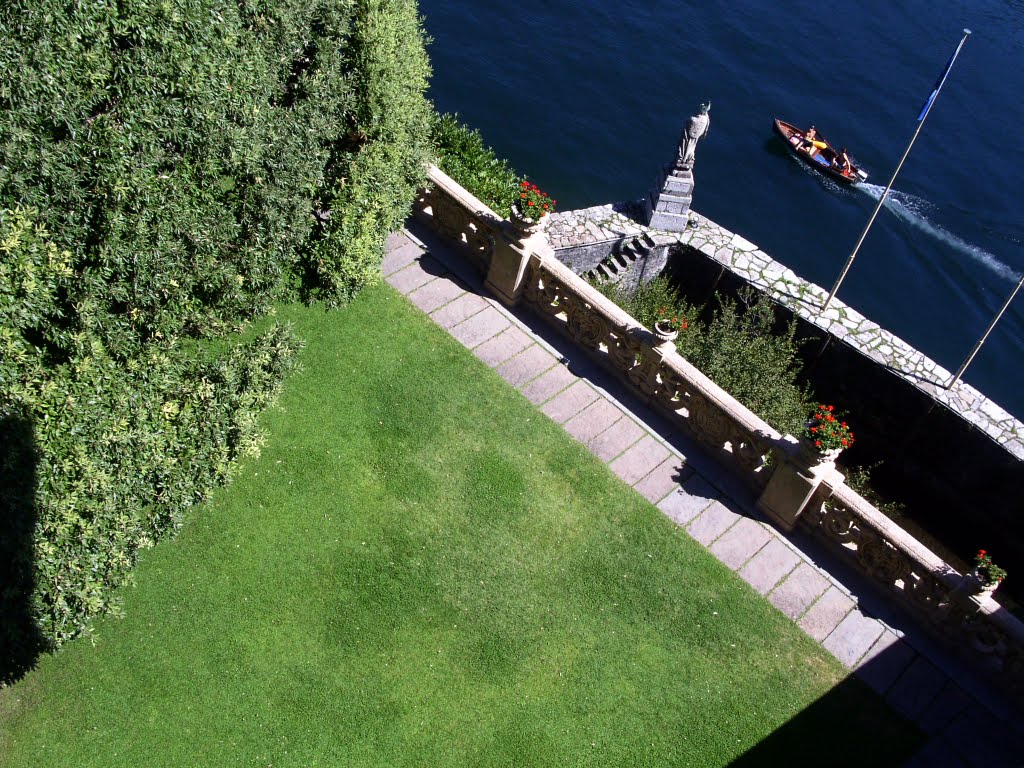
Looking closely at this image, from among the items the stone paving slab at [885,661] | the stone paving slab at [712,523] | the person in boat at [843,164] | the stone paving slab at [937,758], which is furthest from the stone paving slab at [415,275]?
the person in boat at [843,164]

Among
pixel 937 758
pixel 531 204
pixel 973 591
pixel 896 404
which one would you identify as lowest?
pixel 937 758

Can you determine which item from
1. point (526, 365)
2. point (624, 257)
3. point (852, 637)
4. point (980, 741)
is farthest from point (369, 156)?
point (980, 741)

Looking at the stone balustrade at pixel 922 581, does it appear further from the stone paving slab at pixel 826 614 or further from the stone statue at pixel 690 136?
the stone statue at pixel 690 136

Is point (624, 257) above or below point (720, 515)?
below

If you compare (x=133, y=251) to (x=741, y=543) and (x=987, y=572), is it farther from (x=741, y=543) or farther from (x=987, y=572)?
(x=987, y=572)

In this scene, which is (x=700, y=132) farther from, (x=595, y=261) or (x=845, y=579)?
(x=845, y=579)

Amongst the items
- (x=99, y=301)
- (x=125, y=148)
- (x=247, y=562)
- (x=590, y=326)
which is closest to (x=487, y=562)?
(x=247, y=562)
